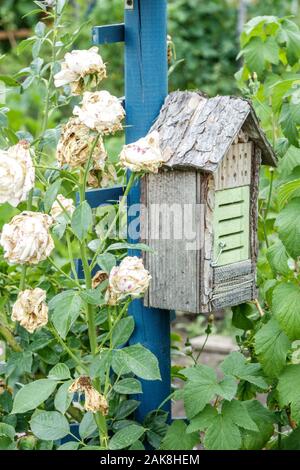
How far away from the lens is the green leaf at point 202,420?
2.01 m

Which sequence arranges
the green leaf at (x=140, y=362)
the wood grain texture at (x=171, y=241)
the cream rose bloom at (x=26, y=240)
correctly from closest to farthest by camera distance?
the cream rose bloom at (x=26, y=240) < the green leaf at (x=140, y=362) < the wood grain texture at (x=171, y=241)

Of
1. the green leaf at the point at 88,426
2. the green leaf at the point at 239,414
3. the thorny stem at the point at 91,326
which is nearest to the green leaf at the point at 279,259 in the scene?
the green leaf at the point at 239,414

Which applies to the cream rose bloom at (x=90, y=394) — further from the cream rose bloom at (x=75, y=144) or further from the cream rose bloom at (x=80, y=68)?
the cream rose bloom at (x=80, y=68)

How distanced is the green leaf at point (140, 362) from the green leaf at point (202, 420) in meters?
0.20

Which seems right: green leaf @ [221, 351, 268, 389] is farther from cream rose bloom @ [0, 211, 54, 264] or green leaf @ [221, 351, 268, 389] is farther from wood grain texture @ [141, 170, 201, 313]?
cream rose bloom @ [0, 211, 54, 264]

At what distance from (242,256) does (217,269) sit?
13 cm

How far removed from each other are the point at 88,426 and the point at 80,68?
78 cm

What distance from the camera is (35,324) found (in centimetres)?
185

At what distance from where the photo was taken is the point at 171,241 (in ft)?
6.98

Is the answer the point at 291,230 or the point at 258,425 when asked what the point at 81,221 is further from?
the point at 258,425

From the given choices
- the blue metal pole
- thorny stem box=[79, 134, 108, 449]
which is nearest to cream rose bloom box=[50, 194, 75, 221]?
thorny stem box=[79, 134, 108, 449]

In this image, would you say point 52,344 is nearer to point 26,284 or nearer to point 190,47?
point 26,284

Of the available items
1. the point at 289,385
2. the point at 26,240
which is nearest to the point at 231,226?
the point at 289,385
